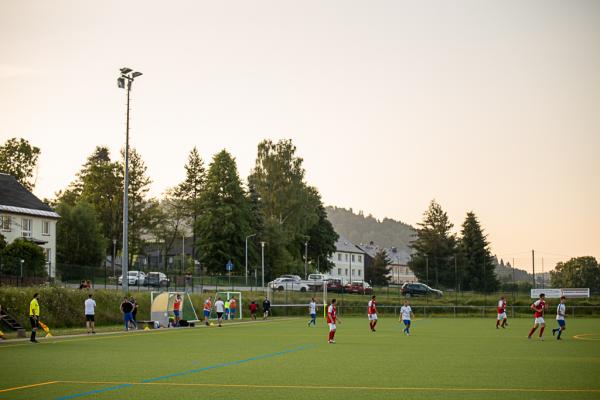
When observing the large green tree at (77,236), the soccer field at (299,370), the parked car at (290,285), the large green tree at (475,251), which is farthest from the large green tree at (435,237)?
the soccer field at (299,370)

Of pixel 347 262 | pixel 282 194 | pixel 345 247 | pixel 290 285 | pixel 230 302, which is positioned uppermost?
pixel 282 194

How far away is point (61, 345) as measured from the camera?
26.4 meters

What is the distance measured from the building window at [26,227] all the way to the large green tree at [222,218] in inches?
995

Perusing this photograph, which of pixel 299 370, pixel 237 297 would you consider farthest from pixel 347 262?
pixel 299 370

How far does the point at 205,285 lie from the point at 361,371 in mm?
50279

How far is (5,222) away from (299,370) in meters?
52.0

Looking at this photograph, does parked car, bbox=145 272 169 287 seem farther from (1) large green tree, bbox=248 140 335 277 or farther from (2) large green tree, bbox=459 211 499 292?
(2) large green tree, bbox=459 211 499 292

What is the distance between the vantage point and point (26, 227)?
221 feet

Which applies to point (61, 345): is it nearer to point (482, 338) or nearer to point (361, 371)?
point (361, 371)

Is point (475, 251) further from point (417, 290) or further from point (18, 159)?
point (18, 159)

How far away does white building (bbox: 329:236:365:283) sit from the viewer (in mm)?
149375

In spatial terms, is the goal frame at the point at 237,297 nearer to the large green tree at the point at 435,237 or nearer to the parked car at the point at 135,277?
the parked car at the point at 135,277

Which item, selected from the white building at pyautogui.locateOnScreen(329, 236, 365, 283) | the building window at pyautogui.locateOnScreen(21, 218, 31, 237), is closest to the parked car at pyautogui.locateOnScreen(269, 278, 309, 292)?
the building window at pyautogui.locateOnScreen(21, 218, 31, 237)

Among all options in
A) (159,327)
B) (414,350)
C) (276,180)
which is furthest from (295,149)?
(414,350)
